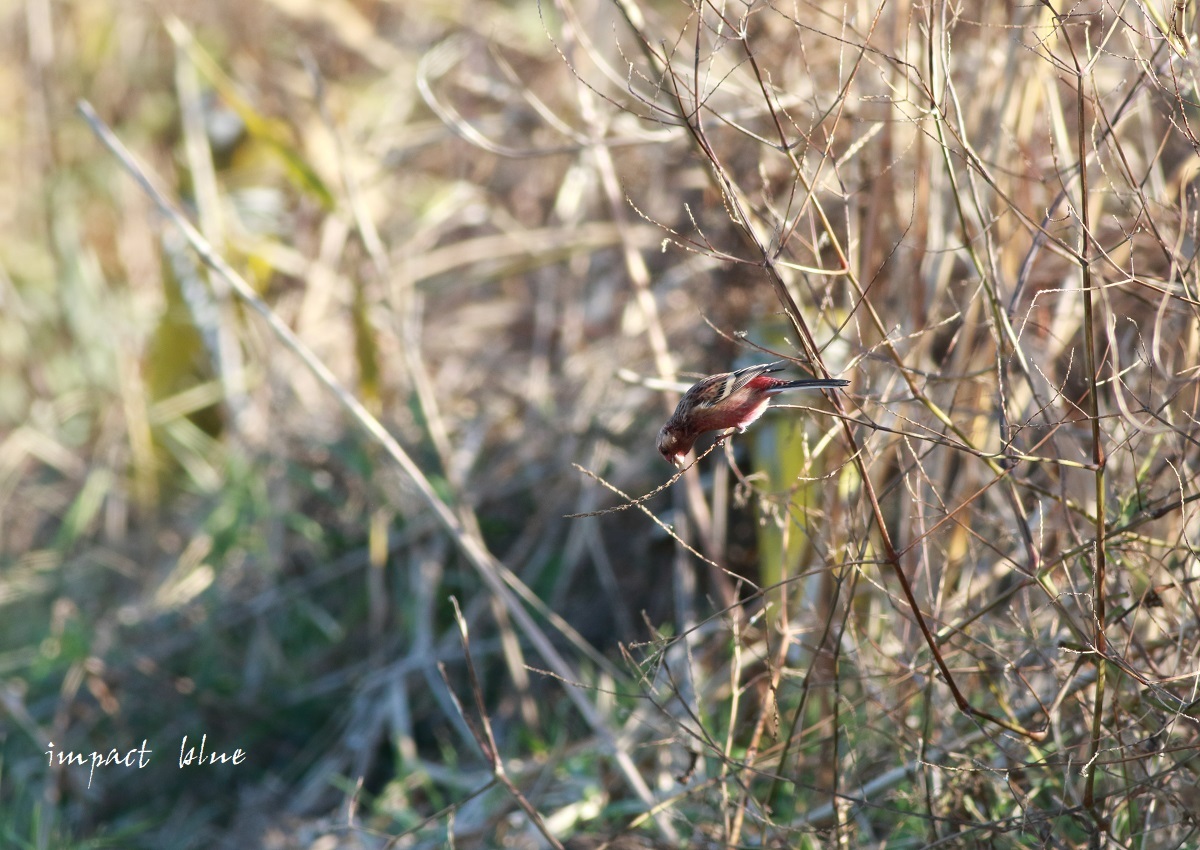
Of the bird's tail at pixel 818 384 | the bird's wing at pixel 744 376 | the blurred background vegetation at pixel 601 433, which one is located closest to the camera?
the bird's tail at pixel 818 384

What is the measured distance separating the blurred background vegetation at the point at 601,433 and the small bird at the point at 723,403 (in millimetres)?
93

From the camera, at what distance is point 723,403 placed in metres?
1.84

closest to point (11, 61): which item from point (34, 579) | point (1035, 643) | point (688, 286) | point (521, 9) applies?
point (521, 9)

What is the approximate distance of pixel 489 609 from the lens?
4234mm

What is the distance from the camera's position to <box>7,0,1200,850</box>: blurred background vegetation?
200cm

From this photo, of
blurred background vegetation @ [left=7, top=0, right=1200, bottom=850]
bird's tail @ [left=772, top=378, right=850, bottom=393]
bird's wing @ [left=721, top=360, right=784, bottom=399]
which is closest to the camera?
bird's tail @ [left=772, top=378, right=850, bottom=393]

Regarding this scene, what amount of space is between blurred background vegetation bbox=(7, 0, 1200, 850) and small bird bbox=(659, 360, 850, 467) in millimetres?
93

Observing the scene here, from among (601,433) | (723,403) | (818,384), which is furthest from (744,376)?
(601,433)

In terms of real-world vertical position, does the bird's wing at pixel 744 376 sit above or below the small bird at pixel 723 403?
above

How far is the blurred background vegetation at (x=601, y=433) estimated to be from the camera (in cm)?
200

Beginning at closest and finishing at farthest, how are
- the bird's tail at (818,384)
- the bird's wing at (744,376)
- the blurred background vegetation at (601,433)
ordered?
the bird's tail at (818,384), the bird's wing at (744,376), the blurred background vegetation at (601,433)

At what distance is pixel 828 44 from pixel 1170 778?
7.78 ft

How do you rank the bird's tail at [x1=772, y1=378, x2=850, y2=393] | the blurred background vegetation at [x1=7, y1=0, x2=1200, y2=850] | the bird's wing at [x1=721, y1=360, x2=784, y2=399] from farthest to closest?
the blurred background vegetation at [x1=7, y1=0, x2=1200, y2=850] → the bird's wing at [x1=721, y1=360, x2=784, y2=399] → the bird's tail at [x1=772, y1=378, x2=850, y2=393]

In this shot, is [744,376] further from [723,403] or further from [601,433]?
[601,433]
